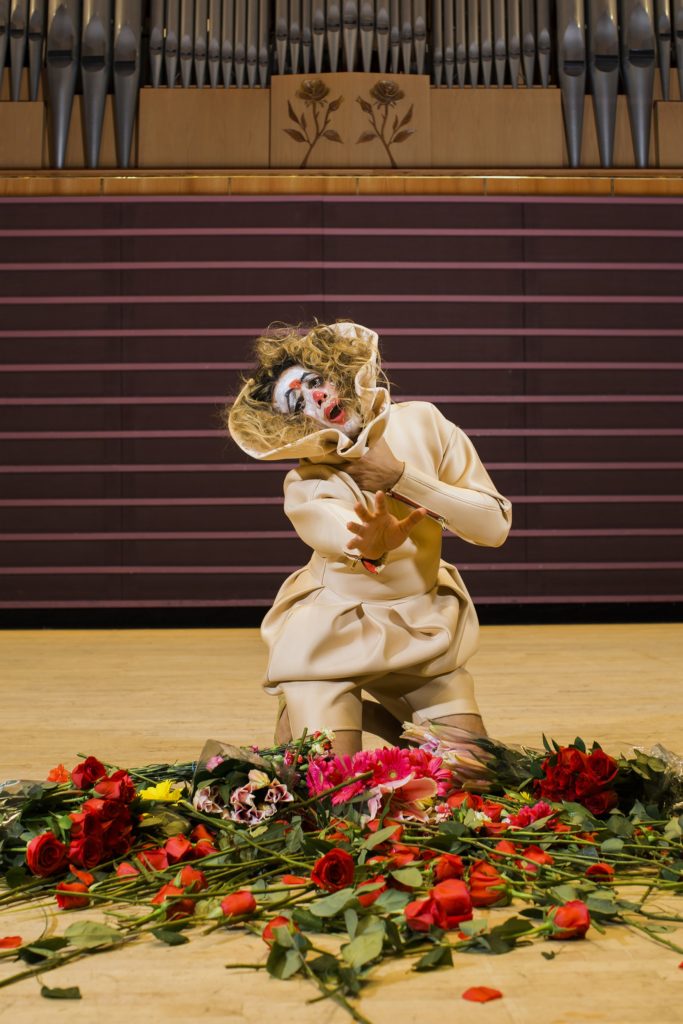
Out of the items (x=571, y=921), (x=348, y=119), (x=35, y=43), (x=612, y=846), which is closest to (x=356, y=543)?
(x=612, y=846)

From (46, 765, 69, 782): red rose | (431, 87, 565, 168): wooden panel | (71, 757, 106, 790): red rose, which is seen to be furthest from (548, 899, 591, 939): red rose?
(431, 87, 565, 168): wooden panel

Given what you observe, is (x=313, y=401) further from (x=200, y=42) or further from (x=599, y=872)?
(x=200, y=42)

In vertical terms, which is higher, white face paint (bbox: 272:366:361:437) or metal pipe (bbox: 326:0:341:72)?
metal pipe (bbox: 326:0:341:72)

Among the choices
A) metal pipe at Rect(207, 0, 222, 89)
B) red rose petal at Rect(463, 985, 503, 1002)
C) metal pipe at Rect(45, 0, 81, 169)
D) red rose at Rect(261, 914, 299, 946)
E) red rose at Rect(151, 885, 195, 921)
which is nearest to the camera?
red rose petal at Rect(463, 985, 503, 1002)

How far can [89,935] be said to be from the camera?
3.89 ft

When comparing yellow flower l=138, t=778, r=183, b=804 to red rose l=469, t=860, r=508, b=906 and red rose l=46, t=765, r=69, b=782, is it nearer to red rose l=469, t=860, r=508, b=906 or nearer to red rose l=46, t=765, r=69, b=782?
red rose l=46, t=765, r=69, b=782

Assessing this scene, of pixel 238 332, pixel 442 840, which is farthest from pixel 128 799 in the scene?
pixel 238 332

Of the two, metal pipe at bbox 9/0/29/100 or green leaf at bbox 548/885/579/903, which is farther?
metal pipe at bbox 9/0/29/100

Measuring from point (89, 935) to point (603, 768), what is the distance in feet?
2.55

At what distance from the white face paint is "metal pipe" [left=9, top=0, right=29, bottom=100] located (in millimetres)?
4150

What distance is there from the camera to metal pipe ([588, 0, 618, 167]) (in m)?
5.23

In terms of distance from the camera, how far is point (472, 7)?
211 inches

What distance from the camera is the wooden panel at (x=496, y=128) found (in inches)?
208

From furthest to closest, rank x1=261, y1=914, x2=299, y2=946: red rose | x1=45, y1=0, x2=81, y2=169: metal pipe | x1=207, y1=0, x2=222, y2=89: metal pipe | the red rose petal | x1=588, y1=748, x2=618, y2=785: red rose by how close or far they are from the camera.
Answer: x1=207, y1=0, x2=222, y2=89: metal pipe < x1=45, y1=0, x2=81, y2=169: metal pipe < x1=588, y1=748, x2=618, y2=785: red rose < x1=261, y1=914, x2=299, y2=946: red rose < the red rose petal
